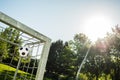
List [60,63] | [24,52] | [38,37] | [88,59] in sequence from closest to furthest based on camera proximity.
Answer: [38,37]
[24,52]
[88,59]
[60,63]

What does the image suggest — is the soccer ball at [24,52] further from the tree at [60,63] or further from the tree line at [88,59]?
the tree at [60,63]

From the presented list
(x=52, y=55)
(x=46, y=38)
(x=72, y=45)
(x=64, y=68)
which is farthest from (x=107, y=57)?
(x=46, y=38)

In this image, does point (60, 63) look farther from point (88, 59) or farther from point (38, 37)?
point (38, 37)

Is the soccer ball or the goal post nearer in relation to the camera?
the goal post

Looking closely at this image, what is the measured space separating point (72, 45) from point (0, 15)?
4127cm

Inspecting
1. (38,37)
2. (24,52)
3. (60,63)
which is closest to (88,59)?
(60,63)

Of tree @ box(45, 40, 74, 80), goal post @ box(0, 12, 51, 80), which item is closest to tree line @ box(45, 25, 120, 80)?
tree @ box(45, 40, 74, 80)

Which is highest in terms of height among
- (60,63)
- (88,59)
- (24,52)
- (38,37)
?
(88,59)

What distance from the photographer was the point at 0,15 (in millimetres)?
5441

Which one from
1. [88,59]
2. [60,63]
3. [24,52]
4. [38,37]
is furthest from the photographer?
[60,63]

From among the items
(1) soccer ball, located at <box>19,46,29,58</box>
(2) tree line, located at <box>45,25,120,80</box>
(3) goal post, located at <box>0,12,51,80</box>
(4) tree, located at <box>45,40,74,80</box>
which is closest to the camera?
(3) goal post, located at <box>0,12,51,80</box>

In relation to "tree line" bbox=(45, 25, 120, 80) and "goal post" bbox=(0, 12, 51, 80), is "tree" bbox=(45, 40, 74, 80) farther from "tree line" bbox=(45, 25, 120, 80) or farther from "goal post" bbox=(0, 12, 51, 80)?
"goal post" bbox=(0, 12, 51, 80)

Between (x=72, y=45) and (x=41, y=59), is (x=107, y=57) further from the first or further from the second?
(x=41, y=59)

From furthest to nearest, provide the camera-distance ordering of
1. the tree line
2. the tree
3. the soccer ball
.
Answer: the tree < the tree line < the soccer ball
